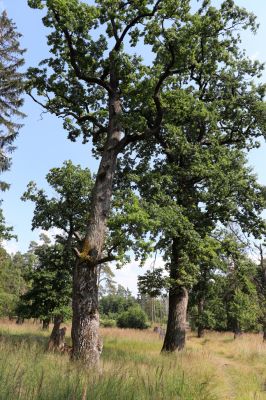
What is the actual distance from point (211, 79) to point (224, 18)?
2947 millimetres

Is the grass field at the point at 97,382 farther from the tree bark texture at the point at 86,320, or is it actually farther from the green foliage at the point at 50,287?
the green foliage at the point at 50,287

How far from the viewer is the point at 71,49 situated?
487 inches

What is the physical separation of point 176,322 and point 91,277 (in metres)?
7.69

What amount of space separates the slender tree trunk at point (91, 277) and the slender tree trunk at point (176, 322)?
7117mm

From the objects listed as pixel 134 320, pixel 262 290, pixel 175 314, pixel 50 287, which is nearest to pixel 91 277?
pixel 175 314

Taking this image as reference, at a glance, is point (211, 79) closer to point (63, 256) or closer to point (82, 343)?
point (63, 256)

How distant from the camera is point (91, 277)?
1055 cm

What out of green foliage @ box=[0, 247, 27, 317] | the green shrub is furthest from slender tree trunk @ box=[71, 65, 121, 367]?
the green shrub

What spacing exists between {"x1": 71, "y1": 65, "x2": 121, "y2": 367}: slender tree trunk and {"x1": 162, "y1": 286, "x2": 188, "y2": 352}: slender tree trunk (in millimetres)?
7117

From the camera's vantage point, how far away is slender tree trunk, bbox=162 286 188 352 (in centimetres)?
1658

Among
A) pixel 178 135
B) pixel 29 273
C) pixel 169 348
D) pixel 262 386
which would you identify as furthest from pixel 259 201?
pixel 29 273

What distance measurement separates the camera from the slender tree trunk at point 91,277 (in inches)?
390

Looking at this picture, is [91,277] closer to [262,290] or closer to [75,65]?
[75,65]

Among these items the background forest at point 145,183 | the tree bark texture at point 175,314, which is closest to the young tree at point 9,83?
the background forest at point 145,183
